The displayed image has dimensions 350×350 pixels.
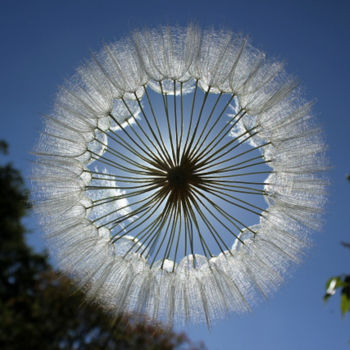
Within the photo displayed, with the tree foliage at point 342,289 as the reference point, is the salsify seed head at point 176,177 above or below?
above

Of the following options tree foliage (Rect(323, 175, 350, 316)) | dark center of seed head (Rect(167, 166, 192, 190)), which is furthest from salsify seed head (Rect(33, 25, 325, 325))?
tree foliage (Rect(323, 175, 350, 316))

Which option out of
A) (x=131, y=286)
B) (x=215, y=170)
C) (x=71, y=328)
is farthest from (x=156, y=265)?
(x=71, y=328)

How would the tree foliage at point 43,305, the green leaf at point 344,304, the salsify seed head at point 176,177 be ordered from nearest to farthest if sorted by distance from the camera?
the green leaf at point 344,304
the salsify seed head at point 176,177
the tree foliage at point 43,305

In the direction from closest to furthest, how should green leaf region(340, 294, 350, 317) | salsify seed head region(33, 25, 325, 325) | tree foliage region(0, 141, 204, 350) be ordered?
green leaf region(340, 294, 350, 317)
salsify seed head region(33, 25, 325, 325)
tree foliage region(0, 141, 204, 350)

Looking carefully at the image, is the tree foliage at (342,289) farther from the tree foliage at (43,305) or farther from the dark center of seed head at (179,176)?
the tree foliage at (43,305)

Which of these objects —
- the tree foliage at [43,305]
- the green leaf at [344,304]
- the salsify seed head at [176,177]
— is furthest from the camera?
the tree foliage at [43,305]

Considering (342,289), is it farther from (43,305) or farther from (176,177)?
(43,305)

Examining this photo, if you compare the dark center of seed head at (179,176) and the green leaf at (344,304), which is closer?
the green leaf at (344,304)

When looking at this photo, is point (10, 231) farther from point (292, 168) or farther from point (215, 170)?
point (292, 168)

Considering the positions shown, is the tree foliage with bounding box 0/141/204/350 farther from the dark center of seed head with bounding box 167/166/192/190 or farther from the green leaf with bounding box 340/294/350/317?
the green leaf with bounding box 340/294/350/317

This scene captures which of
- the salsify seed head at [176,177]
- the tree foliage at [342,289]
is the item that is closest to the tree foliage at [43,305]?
the salsify seed head at [176,177]
